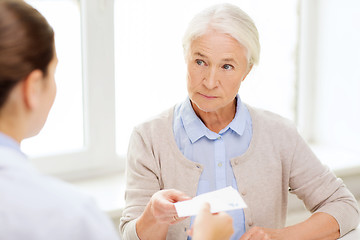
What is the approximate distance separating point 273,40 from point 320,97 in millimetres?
441

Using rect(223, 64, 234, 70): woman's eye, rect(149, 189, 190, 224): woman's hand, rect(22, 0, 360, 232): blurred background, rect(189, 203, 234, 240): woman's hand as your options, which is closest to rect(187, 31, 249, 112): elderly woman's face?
rect(223, 64, 234, 70): woman's eye

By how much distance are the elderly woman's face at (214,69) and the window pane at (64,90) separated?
86 cm

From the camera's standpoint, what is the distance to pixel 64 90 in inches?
93.9

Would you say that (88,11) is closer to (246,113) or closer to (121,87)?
(121,87)

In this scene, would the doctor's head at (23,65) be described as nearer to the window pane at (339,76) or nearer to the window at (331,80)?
the window at (331,80)

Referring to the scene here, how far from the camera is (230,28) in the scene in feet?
5.24

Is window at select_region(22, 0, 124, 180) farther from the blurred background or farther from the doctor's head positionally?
the doctor's head

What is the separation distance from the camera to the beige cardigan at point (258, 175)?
1.67 m

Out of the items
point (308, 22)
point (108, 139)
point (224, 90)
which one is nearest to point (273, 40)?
point (308, 22)

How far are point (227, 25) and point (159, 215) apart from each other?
61cm

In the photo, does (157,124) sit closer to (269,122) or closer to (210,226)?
(269,122)

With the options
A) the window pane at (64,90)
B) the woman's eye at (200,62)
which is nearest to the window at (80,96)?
the window pane at (64,90)

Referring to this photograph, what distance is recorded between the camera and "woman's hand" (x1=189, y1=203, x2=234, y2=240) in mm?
1087

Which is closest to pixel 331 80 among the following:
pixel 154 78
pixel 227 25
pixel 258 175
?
pixel 154 78
